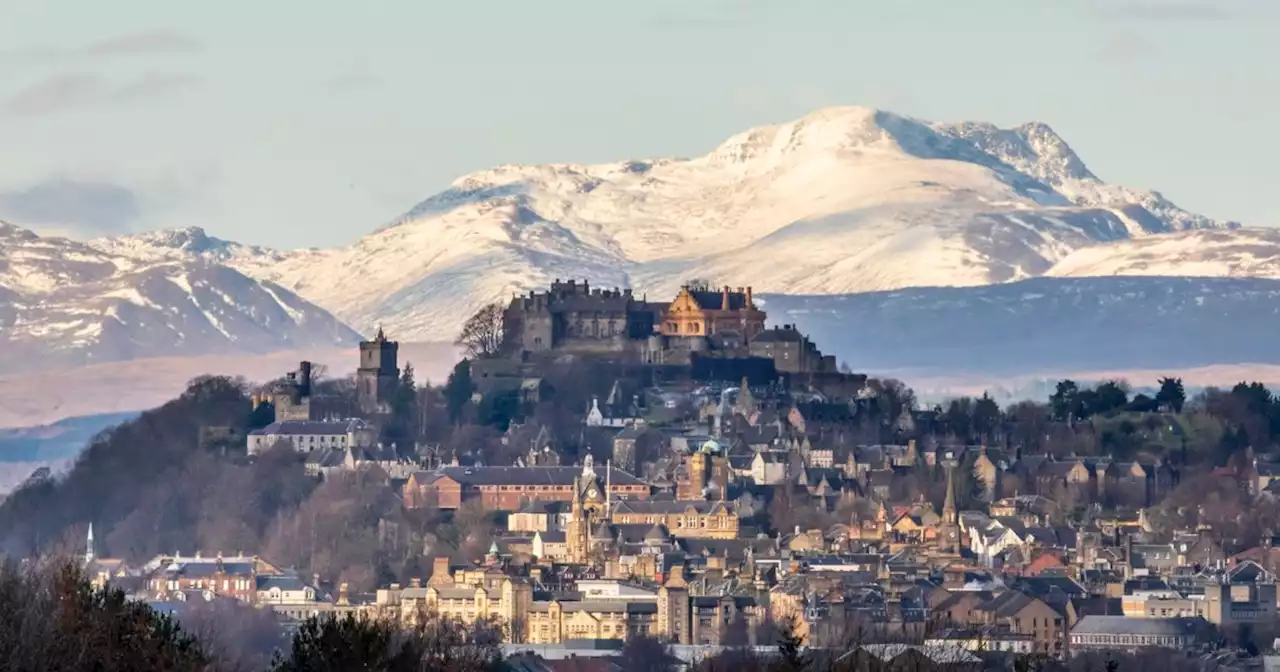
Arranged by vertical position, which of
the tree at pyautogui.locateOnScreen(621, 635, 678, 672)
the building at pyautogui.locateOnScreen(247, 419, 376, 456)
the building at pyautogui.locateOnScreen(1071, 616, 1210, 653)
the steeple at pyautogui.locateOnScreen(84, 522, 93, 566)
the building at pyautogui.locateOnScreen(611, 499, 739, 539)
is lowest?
the tree at pyautogui.locateOnScreen(621, 635, 678, 672)

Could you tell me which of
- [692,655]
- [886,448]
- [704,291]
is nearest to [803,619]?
[692,655]

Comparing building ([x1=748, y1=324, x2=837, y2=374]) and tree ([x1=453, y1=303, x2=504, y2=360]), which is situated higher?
tree ([x1=453, y1=303, x2=504, y2=360])

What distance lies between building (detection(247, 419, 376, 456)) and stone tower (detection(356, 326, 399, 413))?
17.7ft

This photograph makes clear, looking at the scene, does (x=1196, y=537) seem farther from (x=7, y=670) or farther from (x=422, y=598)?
(x=7, y=670)

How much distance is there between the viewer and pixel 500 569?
130 m

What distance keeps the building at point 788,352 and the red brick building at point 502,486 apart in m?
18.7

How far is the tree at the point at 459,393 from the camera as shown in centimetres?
15838

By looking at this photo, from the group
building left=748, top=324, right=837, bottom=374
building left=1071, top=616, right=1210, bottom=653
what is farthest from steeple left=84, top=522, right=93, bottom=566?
building left=748, top=324, right=837, bottom=374

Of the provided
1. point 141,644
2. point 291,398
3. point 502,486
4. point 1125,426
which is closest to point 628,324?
point 291,398

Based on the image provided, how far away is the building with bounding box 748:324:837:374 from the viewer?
16725cm

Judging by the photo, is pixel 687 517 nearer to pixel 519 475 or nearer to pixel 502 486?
pixel 502 486

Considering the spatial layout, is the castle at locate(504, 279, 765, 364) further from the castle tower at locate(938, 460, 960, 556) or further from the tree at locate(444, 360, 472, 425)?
the castle tower at locate(938, 460, 960, 556)

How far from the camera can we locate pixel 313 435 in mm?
152875

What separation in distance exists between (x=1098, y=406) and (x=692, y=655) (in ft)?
169
